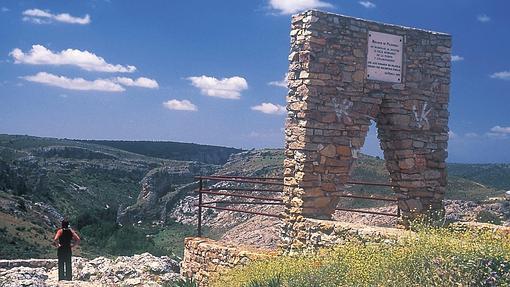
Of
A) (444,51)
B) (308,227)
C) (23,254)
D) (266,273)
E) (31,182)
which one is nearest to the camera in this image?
(266,273)

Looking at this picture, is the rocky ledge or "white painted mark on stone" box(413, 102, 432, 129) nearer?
"white painted mark on stone" box(413, 102, 432, 129)

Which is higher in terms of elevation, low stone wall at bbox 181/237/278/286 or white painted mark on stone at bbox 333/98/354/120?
white painted mark on stone at bbox 333/98/354/120

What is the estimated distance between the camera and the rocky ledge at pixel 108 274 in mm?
12503

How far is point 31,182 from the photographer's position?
41.0 m

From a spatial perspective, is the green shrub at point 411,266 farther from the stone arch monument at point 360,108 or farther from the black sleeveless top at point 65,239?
the black sleeveless top at point 65,239

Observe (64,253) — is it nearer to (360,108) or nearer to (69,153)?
(360,108)

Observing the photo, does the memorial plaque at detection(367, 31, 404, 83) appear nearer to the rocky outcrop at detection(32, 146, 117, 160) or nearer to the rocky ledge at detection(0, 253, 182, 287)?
the rocky ledge at detection(0, 253, 182, 287)

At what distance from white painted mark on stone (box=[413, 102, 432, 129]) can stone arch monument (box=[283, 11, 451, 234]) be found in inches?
0.7

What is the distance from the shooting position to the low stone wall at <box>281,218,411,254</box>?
8.36m

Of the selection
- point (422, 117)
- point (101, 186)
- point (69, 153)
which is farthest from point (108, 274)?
point (69, 153)

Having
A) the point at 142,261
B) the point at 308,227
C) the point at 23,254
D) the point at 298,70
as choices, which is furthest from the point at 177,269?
the point at 23,254

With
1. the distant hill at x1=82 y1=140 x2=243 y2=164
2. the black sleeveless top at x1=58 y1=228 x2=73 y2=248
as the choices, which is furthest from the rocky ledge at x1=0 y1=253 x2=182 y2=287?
the distant hill at x1=82 y1=140 x2=243 y2=164

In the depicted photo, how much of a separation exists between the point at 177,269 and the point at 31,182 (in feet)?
98.8

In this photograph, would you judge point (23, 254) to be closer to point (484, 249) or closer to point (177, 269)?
point (177, 269)
